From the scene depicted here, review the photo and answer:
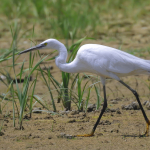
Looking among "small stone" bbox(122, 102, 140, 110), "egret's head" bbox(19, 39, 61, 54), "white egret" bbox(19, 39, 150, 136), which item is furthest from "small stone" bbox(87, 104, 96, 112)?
"egret's head" bbox(19, 39, 61, 54)

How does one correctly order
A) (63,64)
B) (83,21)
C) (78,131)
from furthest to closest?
(83,21), (63,64), (78,131)

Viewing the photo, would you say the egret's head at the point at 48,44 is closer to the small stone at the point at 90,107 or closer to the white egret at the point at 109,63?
the white egret at the point at 109,63

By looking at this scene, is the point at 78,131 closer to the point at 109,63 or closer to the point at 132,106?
the point at 109,63

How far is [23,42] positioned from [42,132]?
17.2 feet

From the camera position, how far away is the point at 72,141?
3.57m

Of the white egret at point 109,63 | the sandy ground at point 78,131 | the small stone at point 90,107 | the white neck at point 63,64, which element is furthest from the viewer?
the small stone at point 90,107

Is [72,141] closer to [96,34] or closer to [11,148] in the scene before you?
[11,148]

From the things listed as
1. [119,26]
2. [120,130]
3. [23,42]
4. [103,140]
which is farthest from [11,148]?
[119,26]

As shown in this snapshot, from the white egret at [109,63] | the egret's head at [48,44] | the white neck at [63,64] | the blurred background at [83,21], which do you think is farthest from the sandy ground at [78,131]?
the blurred background at [83,21]

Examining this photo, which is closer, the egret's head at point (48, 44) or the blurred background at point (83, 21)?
the egret's head at point (48, 44)

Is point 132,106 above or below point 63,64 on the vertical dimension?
below

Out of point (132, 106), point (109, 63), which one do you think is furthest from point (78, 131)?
point (132, 106)

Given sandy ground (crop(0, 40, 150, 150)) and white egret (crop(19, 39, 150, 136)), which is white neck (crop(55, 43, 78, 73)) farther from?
sandy ground (crop(0, 40, 150, 150))

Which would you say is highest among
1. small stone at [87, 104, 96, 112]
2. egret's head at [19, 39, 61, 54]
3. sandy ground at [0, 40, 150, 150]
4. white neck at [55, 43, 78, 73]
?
egret's head at [19, 39, 61, 54]
